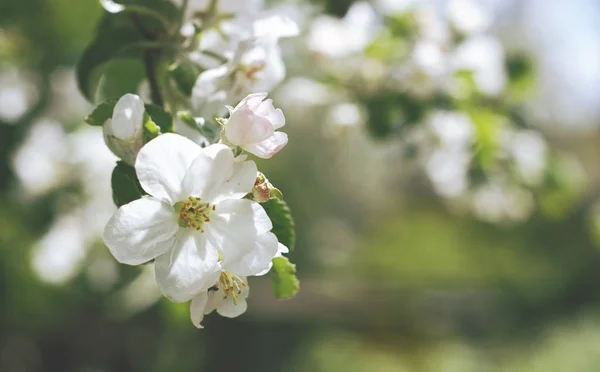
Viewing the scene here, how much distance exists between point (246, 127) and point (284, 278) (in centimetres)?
13

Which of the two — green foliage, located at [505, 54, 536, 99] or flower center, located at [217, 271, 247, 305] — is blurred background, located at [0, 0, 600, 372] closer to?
green foliage, located at [505, 54, 536, 99]

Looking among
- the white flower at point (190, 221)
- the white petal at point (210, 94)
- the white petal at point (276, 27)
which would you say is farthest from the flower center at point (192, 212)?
the white petal at point (276, 27)

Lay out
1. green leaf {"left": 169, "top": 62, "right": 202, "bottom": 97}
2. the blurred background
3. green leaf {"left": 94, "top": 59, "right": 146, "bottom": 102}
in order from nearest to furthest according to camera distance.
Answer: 1. green leaf {"left": 169, "top": 62, "right": 202, "bottom": 97}
2. green leaf {"left": 94, "top": 59, "right": 146, "bottom": 102}
3. the blurred background

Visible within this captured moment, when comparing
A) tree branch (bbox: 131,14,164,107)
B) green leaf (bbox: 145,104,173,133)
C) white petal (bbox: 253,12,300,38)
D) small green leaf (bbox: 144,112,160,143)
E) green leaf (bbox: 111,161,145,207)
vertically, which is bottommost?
green leaf (bbox: 111,161,145,207)

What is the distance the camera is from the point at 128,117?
42 centimetres

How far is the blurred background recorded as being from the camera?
1130mm

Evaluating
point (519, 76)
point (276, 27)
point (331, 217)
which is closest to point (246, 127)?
point (276, 27)

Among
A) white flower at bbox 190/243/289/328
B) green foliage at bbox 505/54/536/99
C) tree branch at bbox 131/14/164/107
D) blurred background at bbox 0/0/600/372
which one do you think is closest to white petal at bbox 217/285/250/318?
white flower at bbox 190/243/289/328

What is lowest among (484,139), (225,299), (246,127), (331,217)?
(331,217)

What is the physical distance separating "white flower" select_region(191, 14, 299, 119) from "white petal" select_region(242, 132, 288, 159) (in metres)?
0.13

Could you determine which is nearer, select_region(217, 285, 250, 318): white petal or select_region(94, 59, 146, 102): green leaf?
select_region(217, 285, 250, 318): white petal

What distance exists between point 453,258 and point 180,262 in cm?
656

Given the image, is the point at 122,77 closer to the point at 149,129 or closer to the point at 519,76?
the point at 149,129

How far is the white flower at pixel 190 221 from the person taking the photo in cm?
40
